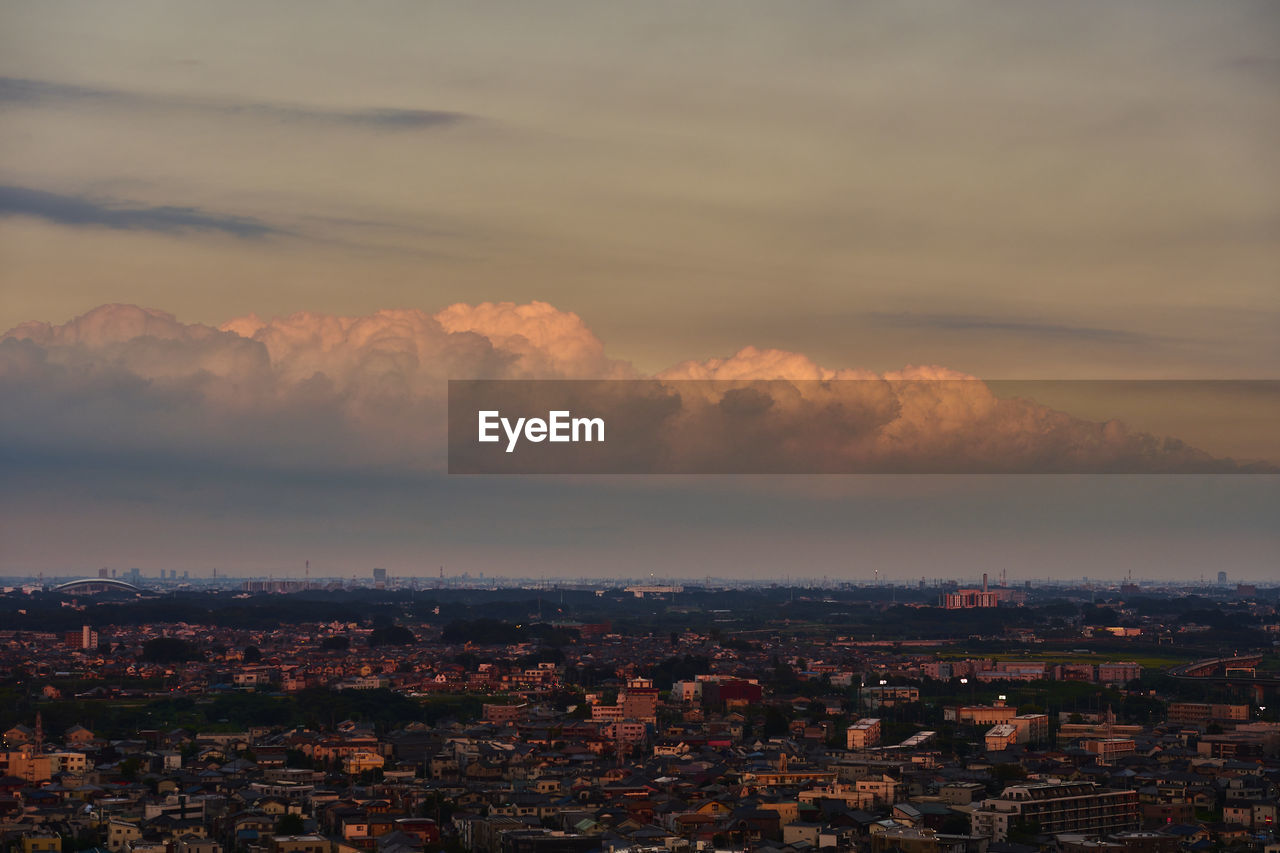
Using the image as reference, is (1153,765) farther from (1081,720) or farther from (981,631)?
(981,631)

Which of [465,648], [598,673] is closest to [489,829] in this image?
[598,673]

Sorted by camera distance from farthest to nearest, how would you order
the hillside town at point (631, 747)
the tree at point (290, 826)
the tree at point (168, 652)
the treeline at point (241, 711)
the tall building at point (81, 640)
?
1. the tall building at point (81, 640)
2. the tree at point (168, 652)
3. the treeline at point (241, 711)
4. the hillside town at point (631, 747)
5. the tree at point (290, 826)

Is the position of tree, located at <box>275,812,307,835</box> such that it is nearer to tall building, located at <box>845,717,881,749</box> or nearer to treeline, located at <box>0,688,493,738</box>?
treeline, located at <box>0,688,493,738</box>

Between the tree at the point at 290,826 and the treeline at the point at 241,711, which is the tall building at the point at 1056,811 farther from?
the treeline at the point at 241,711

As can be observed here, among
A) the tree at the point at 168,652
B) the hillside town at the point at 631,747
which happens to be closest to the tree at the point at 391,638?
the hillside town at the point at 631,747

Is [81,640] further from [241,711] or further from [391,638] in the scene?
[241,711]

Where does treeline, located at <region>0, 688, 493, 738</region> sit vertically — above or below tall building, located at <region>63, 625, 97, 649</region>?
below

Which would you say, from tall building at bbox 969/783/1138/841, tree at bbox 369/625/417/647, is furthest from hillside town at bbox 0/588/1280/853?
tree at bbox 369/625/417/647

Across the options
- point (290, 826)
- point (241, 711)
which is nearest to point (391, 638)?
point (241, 711)
